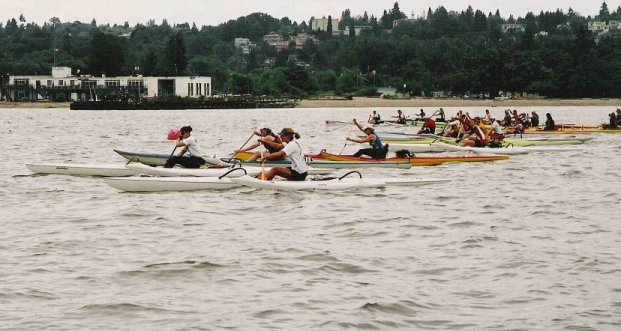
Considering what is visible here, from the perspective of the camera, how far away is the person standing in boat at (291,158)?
81.1 feet

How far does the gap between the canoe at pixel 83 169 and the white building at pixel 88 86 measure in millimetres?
128887

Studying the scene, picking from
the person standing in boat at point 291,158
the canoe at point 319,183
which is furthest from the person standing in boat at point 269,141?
the canoe at point 319,183

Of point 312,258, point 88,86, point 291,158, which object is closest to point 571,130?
point 291,158

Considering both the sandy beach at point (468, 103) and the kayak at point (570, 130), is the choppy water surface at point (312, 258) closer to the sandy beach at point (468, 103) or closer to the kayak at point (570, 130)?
the kayak at point (570, 130)

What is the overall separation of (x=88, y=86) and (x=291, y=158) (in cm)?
14057

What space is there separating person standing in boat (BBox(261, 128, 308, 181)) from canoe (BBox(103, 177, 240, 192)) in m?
1.18

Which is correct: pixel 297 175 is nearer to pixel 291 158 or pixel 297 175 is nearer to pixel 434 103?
pixel 291 158

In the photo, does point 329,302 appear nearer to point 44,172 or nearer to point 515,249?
point 515,249

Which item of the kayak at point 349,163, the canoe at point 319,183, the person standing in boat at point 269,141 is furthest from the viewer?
the kayak at point 349,163

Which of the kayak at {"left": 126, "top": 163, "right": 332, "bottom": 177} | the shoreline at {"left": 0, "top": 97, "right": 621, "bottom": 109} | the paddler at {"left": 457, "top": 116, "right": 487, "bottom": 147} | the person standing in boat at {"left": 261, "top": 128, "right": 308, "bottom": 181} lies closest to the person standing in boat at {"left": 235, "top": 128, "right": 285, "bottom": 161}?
the person standing in boat at {"left": 261, "top": 128, "right": 308, "bottom": 181}

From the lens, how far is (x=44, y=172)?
32.2 meters

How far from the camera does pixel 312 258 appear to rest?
17.9 meters

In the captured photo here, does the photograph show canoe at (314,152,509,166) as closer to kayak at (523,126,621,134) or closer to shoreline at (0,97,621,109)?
kayak at (523,126,621,134)

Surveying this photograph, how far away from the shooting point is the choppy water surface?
13969 millimetres
